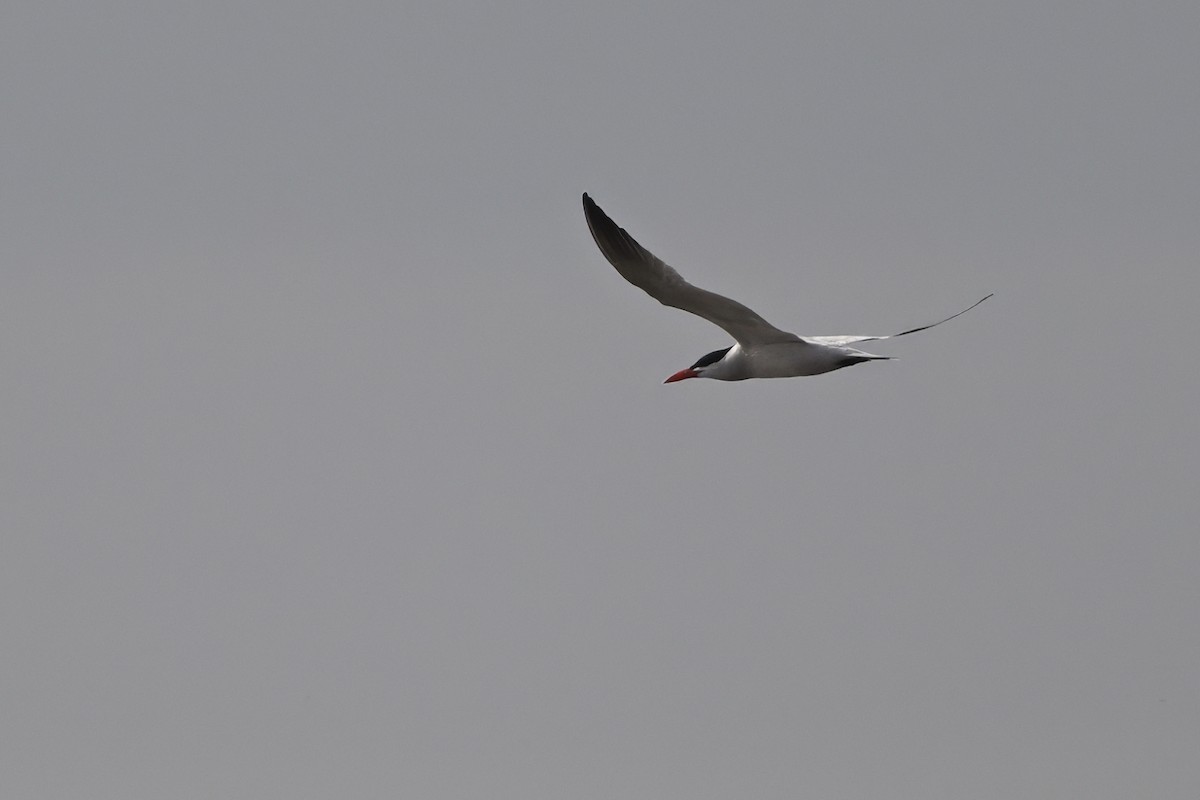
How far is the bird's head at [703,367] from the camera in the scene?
3231 cm

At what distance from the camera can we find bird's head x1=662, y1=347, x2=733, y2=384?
106 ft

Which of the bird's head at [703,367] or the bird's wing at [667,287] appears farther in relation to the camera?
the bird's head at [703,367]

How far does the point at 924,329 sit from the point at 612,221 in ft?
16.4

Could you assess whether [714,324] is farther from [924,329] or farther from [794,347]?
[924,329]

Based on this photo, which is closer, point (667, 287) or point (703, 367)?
point (667, 287)

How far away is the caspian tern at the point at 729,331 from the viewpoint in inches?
1147

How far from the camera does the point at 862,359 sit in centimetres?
3003

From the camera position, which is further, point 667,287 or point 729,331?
point 729,331

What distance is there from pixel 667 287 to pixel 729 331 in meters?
2.07

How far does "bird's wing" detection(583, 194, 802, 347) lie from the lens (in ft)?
95.4

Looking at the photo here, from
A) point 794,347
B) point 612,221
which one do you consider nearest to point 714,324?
point 794,347

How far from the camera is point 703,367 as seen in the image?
32531 mm

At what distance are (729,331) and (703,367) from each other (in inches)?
50.5

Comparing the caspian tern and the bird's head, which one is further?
the bird's head
